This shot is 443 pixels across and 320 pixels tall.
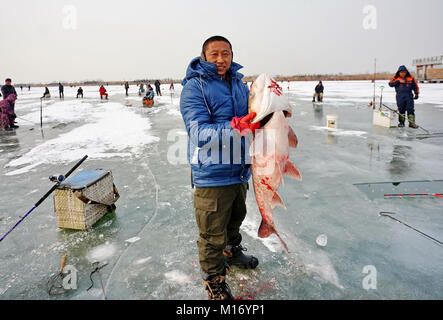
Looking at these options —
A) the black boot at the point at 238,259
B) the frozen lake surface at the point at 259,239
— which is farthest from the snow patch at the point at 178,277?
the black boot at the point at 238,259

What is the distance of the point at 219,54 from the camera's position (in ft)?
7.06

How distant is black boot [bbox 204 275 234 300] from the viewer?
233cm

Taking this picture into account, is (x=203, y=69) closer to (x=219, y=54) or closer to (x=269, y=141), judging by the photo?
(x=219, y=54)

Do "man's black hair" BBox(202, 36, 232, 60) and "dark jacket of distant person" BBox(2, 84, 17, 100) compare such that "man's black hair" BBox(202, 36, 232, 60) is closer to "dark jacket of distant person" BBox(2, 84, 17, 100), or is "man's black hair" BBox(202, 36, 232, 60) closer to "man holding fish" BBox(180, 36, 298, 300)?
"man holding fish" BBox(180, 36, 298, 300)

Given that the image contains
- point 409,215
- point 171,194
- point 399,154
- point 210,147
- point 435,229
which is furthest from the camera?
point 399,154

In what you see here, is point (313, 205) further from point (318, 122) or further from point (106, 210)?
point (318, 122)

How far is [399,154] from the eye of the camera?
670 cm

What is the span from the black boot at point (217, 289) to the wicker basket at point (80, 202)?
219 cm

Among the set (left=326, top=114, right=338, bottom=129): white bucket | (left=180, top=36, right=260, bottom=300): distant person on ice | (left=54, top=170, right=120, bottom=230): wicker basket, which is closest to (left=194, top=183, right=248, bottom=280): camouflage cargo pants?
(left=180, top=36, right=260, bottom=300): distant person on ice

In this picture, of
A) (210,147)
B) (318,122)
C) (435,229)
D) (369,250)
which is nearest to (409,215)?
(435,229)

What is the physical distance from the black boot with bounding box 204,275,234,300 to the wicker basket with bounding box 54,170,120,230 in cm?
219

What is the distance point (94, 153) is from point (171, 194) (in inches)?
167

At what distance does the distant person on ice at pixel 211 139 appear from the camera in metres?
2.07

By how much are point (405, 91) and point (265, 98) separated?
10.6 meters
